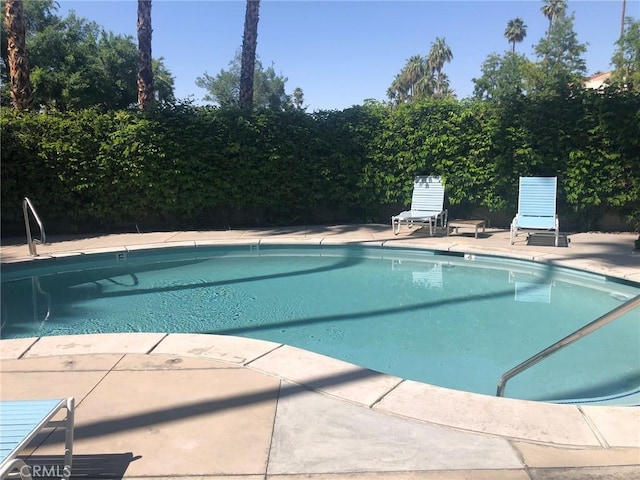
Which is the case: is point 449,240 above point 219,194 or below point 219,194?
below

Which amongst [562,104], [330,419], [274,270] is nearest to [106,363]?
[330,419]

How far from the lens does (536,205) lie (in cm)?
930

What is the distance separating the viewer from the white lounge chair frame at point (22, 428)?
1.73 metres

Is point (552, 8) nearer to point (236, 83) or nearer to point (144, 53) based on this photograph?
point (236, 83)

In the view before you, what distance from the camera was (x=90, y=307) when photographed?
6555 mm

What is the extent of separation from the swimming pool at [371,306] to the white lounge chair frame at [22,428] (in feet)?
9.80

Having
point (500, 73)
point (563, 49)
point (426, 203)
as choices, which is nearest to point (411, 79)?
point (500, 73)

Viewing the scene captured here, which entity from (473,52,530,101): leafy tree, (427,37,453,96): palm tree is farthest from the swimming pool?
(427,37,453,96): palm tree

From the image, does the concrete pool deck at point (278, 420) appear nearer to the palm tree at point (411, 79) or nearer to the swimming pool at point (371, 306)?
the swimming pool at point (371, 306)

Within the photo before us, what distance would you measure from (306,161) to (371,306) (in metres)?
5.65

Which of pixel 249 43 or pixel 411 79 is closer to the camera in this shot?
pixel 249 43

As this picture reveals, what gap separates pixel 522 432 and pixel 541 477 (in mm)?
411

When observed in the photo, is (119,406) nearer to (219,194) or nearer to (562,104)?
(219,194)

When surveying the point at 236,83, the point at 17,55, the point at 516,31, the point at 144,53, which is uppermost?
the point at 516,31
